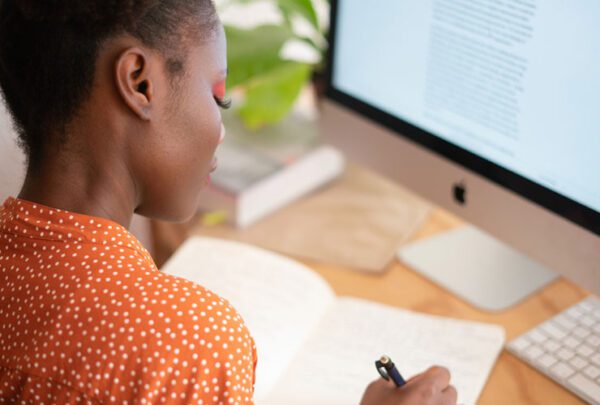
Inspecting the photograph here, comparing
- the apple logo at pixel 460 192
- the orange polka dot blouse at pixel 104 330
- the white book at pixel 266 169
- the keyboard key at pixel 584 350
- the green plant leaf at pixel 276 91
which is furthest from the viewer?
→ the green plant leaf at pixel 276 91

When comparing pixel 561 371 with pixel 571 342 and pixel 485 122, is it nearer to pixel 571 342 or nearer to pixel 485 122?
pixel 571 342

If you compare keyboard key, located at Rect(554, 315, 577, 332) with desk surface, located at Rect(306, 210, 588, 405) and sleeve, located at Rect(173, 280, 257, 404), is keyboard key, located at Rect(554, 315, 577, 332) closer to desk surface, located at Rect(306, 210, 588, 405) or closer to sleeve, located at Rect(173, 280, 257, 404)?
desk surface, located at Rect(306, 210, 588, 405)

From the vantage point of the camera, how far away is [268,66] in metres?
1.15

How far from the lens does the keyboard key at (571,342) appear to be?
2.65 ft

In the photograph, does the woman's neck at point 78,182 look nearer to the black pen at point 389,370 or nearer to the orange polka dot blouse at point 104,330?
the orange polka dot blouse at point 104,330

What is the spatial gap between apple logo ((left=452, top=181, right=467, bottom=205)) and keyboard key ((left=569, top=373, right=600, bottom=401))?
24 centimetres

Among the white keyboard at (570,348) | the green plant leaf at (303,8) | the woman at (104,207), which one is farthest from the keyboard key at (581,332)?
the green plant leaf at (303,8)

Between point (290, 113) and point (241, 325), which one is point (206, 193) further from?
point (241, 325)

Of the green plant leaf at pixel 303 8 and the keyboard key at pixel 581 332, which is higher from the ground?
the green plant leaf at pixel 303 8

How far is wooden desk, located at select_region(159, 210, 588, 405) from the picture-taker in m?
0.78

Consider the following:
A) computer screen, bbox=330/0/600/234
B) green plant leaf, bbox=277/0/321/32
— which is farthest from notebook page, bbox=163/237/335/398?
green plant leaf, bbox=277/0/321/32

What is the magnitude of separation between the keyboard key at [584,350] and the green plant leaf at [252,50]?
0.59 m

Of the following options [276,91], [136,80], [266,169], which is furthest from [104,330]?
[276,91]

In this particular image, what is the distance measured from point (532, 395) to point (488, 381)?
0.14 feet
